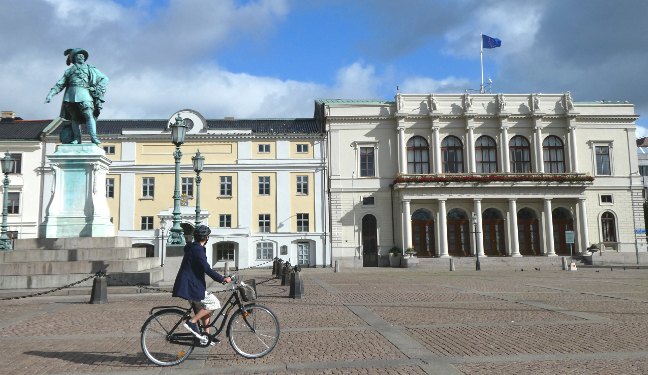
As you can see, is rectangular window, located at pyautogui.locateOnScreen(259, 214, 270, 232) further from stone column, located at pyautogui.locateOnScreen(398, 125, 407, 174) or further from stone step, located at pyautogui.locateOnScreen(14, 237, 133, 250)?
stone step, located at pyautogui.locateOnScreen(14, 237, 133, 250)

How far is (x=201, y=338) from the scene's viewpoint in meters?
7.22

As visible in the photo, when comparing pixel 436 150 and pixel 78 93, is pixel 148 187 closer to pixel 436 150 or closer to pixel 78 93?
pixel 436 150

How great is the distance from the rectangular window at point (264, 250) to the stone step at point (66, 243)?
29.3 meters

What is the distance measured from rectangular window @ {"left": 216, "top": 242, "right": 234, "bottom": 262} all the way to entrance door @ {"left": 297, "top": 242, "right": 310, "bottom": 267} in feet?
19.7

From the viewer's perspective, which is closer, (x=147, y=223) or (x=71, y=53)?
(x=71, y=53)

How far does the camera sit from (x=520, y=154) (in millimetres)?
51188

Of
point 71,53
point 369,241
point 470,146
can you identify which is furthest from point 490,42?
point 71,53

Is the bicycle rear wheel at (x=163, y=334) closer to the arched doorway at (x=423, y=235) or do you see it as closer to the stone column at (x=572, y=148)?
the arched doorway at (x=423, y=235)

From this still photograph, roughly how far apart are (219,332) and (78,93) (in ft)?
49.6

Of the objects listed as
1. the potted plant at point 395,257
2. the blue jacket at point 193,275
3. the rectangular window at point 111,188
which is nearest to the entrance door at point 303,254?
the potted plant at point 395,257

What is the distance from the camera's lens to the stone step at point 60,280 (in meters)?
16.4

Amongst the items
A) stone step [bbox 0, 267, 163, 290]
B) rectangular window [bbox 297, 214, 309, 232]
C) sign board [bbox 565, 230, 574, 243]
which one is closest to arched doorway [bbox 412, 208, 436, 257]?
rectangular window [bbox 297, 214, 309, 232]

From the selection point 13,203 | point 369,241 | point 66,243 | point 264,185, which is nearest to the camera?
point 66,243

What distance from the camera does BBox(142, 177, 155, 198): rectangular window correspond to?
48.1m
